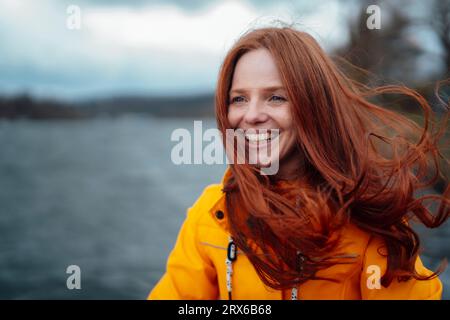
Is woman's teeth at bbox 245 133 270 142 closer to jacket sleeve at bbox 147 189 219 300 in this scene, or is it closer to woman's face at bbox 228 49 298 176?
woman's face at bbox 228 49 298 176

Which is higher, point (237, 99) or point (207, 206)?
point (237, 99)

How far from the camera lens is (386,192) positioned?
→ 5.02 feet

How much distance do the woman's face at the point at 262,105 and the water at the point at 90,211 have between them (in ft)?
2.93

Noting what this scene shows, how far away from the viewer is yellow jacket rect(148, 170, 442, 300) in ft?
4.94

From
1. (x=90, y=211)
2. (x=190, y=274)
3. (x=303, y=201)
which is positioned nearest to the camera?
(x=303, y=201)

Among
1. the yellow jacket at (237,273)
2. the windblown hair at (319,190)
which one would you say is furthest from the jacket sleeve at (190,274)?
the windblown hair at (319,190)

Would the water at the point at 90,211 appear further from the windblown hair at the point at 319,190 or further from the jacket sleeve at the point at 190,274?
the jacket sleeve at the point at 190,274

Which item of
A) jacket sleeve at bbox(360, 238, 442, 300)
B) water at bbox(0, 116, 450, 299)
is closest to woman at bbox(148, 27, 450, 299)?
jacket sleeve at bbox(360, 238, 442, 300)

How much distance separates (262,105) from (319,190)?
0.35 metres

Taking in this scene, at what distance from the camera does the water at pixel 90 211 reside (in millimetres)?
3297

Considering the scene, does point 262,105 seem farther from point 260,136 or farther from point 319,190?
point 319,190

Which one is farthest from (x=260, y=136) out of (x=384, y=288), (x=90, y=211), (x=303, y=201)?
(x=90, y=211)

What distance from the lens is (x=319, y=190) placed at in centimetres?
151
